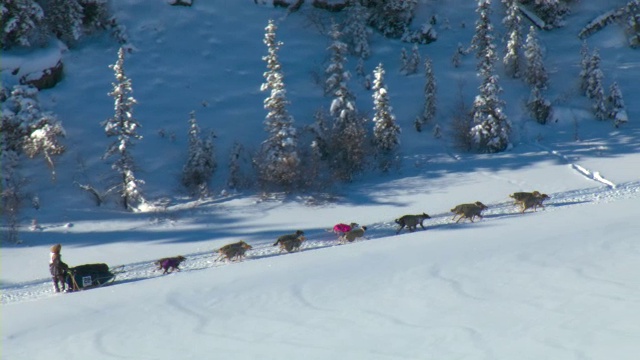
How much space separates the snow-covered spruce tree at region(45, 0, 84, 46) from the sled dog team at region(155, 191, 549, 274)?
79.1 feet

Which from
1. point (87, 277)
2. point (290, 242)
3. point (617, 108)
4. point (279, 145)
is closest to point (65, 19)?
point (279, 145)

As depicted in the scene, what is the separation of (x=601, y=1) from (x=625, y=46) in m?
6.76

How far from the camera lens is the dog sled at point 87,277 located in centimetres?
1589

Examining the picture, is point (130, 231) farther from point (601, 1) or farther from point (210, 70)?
point (601, 1)

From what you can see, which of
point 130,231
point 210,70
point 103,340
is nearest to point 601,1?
point 210,70

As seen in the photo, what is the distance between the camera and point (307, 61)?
40.4 m

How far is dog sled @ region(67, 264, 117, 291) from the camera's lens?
15.9m

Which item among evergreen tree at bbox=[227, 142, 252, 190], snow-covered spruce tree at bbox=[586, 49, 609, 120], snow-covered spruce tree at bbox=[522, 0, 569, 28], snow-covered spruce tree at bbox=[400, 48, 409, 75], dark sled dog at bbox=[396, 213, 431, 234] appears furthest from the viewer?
snow-covered spruce tree at bbox=[522, 0, 569, 28]

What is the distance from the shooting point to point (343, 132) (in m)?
30.0

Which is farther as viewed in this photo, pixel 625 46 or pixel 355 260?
pixel 625 46

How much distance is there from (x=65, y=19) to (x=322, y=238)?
25676mm

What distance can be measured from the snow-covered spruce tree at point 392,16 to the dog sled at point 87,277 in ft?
108

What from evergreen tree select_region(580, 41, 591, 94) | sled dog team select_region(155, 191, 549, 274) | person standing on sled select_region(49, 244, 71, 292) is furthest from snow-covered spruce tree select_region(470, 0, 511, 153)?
person standing on sled select_region(49, 244, 71, 292)

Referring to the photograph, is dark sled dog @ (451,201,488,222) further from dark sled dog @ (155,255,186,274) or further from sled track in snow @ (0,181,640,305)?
dark sled dog @ (155,255,186,274)
